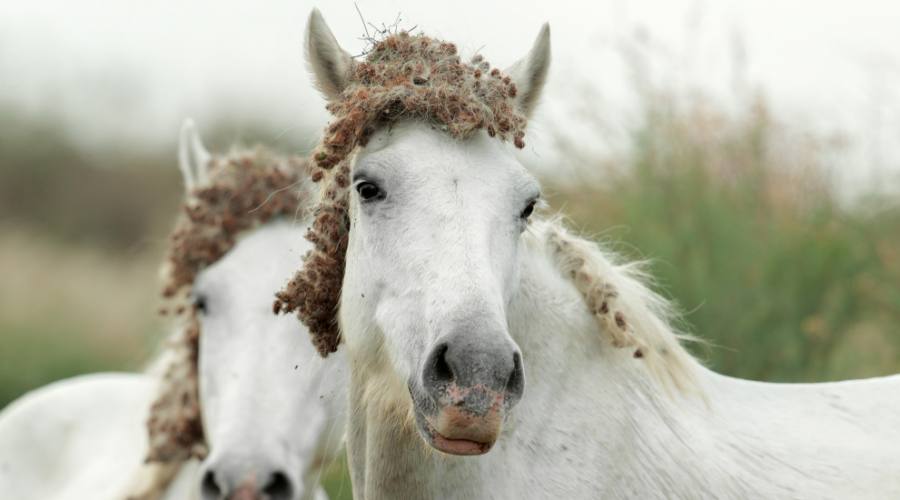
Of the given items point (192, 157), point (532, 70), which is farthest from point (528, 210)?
point (192, 157)

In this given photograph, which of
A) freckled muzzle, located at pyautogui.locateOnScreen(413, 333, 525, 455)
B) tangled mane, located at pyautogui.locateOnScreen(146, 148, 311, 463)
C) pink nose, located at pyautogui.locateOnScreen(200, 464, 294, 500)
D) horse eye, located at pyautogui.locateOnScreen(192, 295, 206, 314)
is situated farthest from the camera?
tangled mane, located at pyautogui.locateOnScreen(146, 148, 311, 463)

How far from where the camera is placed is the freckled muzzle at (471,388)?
8.79 feet

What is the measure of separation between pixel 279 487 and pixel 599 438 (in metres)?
1.76

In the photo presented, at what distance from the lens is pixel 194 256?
5.18m

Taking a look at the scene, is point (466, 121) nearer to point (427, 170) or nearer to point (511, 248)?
point (427, 170)

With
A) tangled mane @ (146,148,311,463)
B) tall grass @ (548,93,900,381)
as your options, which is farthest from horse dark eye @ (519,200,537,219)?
tall grass @ (548,93,900,381)

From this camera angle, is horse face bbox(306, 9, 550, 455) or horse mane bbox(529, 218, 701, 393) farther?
horse mane bbox(529, 218, 701, 393)

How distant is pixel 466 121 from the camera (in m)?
3.15

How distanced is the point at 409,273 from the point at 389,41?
0.82 meters

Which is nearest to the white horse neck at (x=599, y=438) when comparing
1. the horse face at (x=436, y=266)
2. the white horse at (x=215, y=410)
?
the horse face at (x=436, y=266)

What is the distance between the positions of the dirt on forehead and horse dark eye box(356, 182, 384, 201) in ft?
6.54

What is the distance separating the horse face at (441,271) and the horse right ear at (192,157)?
8.23 ft

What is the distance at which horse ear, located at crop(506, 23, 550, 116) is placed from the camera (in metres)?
3.49

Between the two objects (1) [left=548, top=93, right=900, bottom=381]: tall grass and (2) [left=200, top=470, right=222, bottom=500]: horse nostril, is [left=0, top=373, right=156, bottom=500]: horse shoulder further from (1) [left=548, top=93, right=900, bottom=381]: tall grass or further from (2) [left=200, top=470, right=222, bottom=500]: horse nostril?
(1) [left=548, top=93, right=900, bottom=381]: tall grass
